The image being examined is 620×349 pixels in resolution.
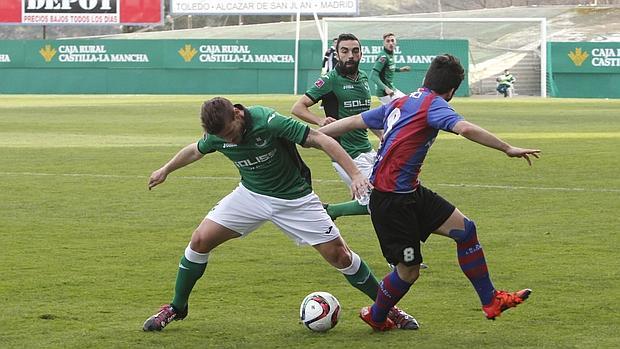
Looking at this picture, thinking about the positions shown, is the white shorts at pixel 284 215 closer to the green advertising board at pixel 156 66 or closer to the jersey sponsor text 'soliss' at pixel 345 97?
the jersey sponsor text 'soliss' at pixel 345 97

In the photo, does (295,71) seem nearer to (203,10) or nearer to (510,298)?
(203,10)

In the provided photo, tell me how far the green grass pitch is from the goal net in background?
25.2 meters

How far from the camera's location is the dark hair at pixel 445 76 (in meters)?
7.63

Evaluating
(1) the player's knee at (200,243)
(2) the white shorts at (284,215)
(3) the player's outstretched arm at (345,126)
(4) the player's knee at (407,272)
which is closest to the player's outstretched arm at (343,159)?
(3) the player's outstretched arm at (345,126)

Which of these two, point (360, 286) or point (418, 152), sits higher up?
point (418, 152)

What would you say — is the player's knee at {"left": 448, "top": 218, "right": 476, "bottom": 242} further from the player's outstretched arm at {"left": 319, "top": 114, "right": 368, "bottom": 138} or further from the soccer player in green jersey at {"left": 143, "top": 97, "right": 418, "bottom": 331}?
the player's outstretched arm at {"left": 319, "top": 114, "right": 368, "bottom": 138}

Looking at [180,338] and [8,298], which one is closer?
[180,338]

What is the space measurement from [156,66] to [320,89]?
41141 mm

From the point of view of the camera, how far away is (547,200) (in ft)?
49.6

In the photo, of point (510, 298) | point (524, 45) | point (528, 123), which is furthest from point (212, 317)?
point (524, 45)

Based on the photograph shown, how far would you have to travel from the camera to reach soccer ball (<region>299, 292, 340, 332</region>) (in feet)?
26.0

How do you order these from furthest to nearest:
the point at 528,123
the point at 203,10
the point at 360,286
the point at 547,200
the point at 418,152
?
the point at 203,10, the point at 528,123, the point at 547,200, the point at 360,286, the point at 418,152

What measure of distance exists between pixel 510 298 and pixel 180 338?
2.10 meters

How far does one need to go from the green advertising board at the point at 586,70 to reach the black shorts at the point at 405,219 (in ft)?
132
